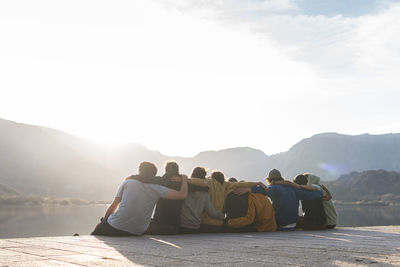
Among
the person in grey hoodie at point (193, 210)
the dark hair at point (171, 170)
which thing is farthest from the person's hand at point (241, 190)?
the dark hair at point (171, 170)

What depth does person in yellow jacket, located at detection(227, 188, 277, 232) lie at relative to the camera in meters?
10.9

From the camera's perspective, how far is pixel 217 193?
11125mm

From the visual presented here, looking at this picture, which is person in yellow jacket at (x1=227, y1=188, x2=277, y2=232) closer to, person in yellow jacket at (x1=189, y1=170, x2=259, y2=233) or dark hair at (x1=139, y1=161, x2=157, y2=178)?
person in yellow jacket at (x1=189, y1=170, x2=259, y2=233)

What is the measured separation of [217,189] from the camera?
36.6 ft

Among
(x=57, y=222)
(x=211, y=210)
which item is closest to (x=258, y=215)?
(x=211, y=210)

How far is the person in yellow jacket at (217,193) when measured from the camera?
10.9m

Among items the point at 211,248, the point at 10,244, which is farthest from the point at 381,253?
the point at 10,244

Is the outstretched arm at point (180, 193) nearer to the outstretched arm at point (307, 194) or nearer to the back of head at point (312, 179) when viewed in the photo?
the outstretched arm at point (307, 194)

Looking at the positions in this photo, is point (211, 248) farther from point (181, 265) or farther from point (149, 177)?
point (149, 177)

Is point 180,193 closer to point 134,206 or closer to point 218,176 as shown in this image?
point 134,206

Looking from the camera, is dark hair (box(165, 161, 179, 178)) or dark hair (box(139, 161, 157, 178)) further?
dark hair (box(165, 161, 179, 178))

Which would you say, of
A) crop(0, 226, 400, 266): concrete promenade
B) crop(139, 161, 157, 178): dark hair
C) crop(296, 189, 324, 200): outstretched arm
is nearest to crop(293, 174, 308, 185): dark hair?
crop(296, 189, 324, 200): outstretched arm

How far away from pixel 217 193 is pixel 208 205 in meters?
0.55

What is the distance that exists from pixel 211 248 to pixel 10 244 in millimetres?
3277
